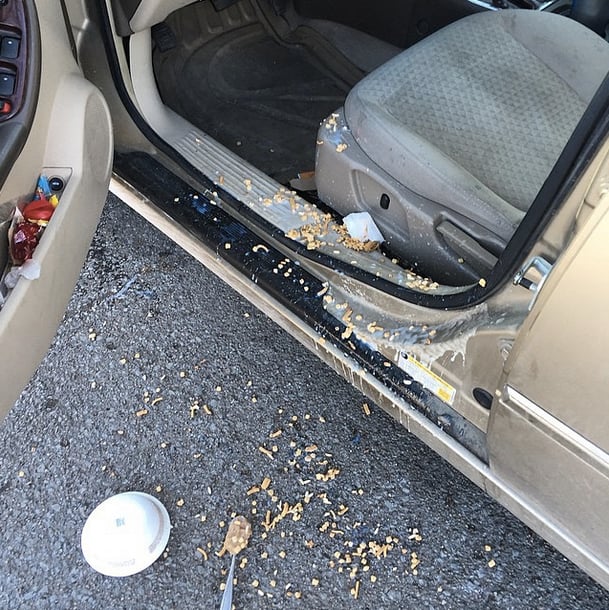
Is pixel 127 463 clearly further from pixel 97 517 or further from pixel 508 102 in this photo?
pixel 508 102

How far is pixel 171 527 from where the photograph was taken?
5.64 ft

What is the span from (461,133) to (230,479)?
3.50 ft

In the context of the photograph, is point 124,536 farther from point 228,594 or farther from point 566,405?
point 566,405

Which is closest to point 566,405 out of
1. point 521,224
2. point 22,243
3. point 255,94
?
point 521,224

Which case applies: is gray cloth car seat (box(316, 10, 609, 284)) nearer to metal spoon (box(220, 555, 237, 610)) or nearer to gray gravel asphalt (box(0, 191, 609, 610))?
gray gravel asphalt (box(0, 191, 609, 610))

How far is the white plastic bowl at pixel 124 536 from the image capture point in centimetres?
162

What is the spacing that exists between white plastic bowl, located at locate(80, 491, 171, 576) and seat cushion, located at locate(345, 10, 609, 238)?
102 cm

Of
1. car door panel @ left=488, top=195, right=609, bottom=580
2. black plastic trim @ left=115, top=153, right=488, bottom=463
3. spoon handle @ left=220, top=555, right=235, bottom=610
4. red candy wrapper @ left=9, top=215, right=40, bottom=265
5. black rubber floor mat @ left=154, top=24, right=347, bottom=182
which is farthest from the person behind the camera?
black rubber floor mat @ left=154, top=24, right=347, bottom=182

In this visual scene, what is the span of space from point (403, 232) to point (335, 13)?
1452 mm

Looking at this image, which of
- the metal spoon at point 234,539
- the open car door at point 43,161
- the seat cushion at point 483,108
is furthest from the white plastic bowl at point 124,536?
the seat cushion at point 483,108

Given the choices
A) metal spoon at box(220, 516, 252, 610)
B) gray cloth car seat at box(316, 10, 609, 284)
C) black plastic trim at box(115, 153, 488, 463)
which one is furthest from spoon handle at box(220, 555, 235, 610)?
gray cloth car seat at box(316, 10, 609, 284)

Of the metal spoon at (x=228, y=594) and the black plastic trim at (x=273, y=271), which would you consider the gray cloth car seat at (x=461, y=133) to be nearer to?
the black plastic trim at (x=273, y=271)

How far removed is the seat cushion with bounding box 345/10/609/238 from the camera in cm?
154

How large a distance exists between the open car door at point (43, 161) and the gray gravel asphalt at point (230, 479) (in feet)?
1.75
